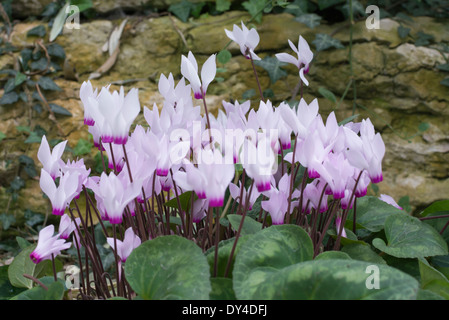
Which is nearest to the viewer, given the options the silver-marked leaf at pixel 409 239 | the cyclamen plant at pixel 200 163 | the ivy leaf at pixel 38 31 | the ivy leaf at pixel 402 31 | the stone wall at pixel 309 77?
the cyclamen plant at pixel 200 163

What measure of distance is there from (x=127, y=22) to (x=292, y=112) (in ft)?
7.16

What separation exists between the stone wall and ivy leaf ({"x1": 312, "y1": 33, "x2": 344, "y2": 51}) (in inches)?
2.8

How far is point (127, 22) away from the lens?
264 cm

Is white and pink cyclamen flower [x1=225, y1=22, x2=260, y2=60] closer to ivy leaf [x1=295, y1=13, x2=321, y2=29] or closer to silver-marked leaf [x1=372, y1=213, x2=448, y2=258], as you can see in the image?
silver-marked leaf [x1=372, y1=213, x2=448, y2=258]

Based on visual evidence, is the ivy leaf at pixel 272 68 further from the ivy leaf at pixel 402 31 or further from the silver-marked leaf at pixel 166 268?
the silver-marked leaf at pixel 166 268

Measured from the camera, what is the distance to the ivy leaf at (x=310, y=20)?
2.45 metres

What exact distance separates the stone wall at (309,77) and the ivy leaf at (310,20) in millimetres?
74

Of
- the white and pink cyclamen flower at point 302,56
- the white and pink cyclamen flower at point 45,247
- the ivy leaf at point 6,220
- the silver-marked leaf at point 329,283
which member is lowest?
the ivy leaf at point 6,220

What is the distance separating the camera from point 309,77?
253 cm

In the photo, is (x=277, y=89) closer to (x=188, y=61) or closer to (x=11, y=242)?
(x=11, y=242)

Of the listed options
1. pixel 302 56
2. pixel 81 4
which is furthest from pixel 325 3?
pixel 302 56

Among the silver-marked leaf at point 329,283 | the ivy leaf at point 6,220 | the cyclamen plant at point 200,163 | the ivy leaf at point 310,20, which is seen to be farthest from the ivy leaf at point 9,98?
the silver-marked leaf at point 329,283

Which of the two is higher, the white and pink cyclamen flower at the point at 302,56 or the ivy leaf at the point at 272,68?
the white and pink cyclamen flower at the point at 302,56

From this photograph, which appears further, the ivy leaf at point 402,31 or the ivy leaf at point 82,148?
the ivy leaf at point 402,31
